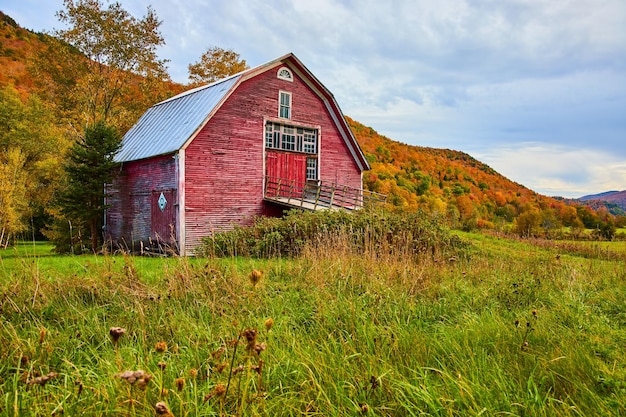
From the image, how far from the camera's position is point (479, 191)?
55.2 metres

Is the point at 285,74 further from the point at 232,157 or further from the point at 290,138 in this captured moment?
the point at 232,157

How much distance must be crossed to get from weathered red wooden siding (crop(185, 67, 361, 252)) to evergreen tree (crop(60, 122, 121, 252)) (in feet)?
14.4

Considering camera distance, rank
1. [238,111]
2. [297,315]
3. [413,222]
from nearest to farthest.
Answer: [297,315] → [413,222] → [238,111]

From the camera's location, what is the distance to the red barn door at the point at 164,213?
670 inches

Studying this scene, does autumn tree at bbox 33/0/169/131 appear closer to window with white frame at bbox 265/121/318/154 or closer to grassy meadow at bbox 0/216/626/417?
window with white frame at bbox 265/121/318/154

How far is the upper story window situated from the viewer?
19359 mm

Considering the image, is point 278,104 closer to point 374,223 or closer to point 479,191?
point 374,223

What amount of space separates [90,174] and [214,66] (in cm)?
1973

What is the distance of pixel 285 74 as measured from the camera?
19.4 m

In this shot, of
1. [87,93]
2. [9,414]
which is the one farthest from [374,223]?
[87,93]

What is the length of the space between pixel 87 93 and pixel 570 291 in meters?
30.5

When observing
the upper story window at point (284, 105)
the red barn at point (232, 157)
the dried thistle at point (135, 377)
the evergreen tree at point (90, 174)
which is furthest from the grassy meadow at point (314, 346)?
the upper story window at point (284, 105)

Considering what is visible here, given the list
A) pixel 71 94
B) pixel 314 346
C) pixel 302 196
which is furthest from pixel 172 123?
pixel 314 346

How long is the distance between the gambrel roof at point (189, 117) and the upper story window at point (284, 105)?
1.25m
